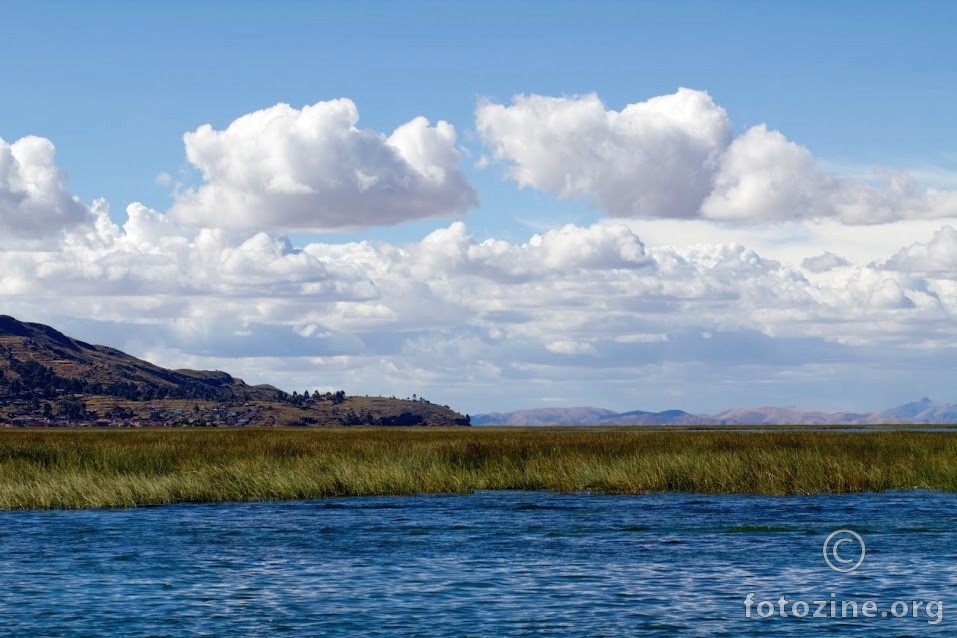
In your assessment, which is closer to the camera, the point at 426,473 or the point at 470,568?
the point at 470,568

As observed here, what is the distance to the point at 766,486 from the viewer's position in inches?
1810

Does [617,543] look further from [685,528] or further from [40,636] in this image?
[40,636]

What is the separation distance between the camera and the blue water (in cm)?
2236

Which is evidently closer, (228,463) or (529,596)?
(529,596)

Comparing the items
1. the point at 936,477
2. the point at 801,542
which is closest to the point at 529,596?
the point at 801,542

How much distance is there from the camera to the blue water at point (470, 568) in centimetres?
2236

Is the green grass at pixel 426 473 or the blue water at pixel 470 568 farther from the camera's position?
the green grass at pixel 426 473

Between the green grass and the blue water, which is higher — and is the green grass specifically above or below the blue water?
above

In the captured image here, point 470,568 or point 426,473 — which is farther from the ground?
point 426,473

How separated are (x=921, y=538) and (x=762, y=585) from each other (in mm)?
8888

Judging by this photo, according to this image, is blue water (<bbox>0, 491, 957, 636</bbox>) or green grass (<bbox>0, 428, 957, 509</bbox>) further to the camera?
green grass (<bbox>0, 428, 957, 509</bbox>)

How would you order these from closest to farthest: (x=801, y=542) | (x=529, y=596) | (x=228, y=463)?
(x=529, y=596)
(x=801, y=542)
(x=228, y=463)

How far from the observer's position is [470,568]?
93.6 feet

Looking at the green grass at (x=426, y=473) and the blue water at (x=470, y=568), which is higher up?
the green grass at (x=426, y=473)
